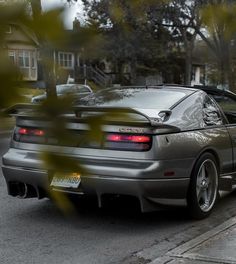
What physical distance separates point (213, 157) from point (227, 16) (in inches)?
175

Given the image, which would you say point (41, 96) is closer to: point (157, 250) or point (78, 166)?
point (78, 166)

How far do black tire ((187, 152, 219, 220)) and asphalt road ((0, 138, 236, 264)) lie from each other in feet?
0.41

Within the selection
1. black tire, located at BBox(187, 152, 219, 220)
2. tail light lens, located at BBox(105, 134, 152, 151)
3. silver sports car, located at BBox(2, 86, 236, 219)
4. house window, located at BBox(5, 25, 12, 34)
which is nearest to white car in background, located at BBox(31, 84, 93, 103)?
house window, located at BBox(5, 25, 12, 34)

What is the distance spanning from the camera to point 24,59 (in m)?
0.97

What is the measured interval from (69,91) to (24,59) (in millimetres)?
113

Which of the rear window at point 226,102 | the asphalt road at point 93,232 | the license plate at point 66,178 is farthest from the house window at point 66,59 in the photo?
the rear window at point 226,102

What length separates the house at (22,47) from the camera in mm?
949

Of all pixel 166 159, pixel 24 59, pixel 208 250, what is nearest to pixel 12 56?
pixel 24 59

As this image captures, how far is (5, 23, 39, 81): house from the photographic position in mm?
949

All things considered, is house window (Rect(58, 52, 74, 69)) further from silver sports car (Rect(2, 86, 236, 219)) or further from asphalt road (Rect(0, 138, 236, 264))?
silver sports car (Rect(2, 86, 236, 219))

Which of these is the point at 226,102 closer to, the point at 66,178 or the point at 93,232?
the point at 93,232

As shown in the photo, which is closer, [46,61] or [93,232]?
[46,61]

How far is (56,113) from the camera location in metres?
1.00

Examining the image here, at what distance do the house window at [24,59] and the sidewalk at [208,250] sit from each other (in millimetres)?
3513
